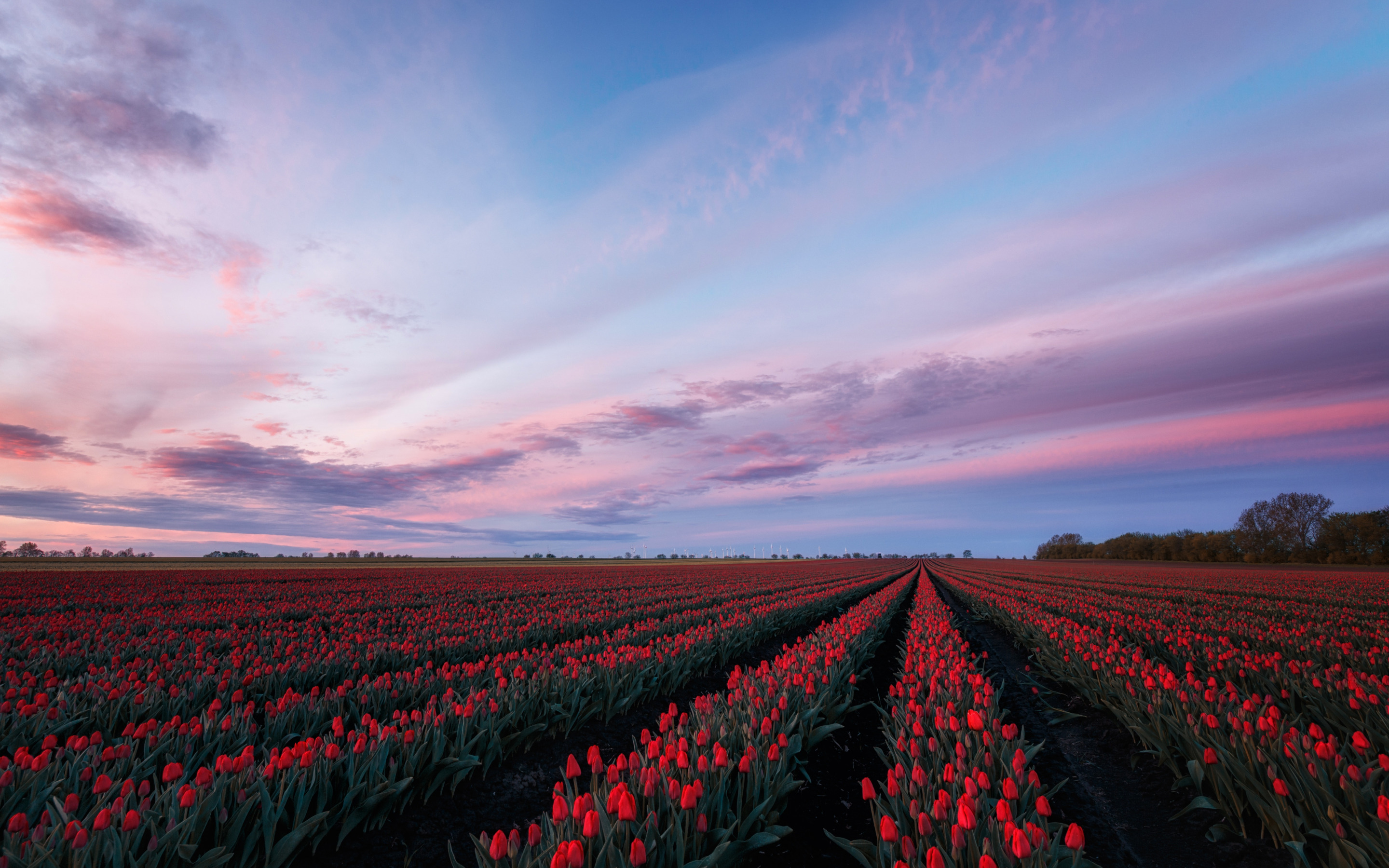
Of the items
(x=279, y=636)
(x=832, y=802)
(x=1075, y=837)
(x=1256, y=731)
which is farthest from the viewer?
(x=279, y=636)

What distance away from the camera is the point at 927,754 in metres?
4.66

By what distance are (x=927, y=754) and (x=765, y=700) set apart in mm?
1597

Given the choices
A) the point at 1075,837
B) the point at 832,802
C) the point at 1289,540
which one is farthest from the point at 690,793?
the point at 1289,540

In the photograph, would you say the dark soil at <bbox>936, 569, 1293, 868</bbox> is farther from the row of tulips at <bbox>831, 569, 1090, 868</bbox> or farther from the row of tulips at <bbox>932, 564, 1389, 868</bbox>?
the row of tulips at <bbox>831, 569, 1090, 868</bbox>

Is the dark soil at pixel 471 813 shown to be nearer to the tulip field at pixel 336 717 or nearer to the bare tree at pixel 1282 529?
the tulip field at pixel 336 717

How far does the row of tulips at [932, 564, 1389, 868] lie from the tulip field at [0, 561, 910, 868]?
10.9 feet

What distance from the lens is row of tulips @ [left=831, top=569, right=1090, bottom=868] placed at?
2.74m

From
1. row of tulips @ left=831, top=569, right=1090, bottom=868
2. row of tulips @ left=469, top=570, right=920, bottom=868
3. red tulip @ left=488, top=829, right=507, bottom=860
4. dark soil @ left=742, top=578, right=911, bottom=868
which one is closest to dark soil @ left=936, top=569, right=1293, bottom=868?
row of tulips @ left=831, top=569, right=1090, bottom=868

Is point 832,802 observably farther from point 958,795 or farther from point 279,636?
point 279,636

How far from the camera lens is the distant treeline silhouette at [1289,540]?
274ft

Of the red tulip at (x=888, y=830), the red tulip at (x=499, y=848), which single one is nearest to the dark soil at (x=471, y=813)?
the red tulip at (x=499, y=848)

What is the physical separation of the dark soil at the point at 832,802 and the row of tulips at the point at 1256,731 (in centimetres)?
284

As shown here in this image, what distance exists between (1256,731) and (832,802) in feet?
12.5

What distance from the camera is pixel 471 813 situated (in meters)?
4.93
